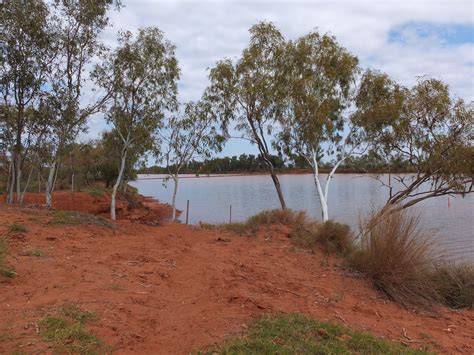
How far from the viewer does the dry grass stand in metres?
8.16

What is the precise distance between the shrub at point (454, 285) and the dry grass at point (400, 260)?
0.35 meters

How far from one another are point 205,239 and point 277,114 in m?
6.02

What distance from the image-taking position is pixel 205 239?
12039 mm

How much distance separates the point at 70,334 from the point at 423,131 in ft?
42.4

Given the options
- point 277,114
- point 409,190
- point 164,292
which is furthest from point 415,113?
point 164,292

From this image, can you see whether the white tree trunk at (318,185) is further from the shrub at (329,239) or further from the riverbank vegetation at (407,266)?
the riverbank vegetation at (407,266)

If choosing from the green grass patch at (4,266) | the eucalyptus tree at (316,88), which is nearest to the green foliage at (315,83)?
the eucalyptus tree at (316,88)

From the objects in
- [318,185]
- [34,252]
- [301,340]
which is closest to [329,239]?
[318,185]

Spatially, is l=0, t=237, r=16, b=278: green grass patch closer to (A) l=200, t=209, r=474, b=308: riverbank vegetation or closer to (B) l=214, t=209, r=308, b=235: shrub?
(A) l=200, t=209, r=474, b=308: riverbank vegetation

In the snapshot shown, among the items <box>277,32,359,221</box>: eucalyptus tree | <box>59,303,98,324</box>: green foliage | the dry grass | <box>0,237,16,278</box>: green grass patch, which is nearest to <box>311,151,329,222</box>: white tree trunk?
<box>277,32,359,221</box>: eucalyptus tree

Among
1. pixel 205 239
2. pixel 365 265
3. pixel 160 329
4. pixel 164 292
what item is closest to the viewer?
pixel 160 329

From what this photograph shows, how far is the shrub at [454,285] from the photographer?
8.72 meters

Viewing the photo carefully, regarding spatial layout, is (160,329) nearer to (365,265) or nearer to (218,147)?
(365,265)

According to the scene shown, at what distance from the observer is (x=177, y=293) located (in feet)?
20.8
